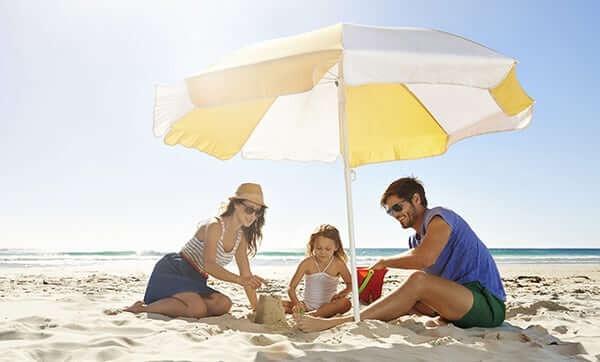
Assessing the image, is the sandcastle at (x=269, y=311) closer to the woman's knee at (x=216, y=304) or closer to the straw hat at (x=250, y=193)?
the woman's knee at (x=216, y=304)

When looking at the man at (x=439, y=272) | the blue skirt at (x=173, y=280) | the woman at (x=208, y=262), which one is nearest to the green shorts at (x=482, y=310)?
the man at (x=439, y=272)

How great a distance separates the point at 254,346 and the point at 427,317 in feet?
6.07

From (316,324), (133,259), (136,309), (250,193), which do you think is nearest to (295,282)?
(250,193)

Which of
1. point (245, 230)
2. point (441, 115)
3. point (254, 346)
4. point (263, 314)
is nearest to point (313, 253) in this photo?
point (245, 230)

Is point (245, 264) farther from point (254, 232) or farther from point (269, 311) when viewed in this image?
point (269, 311)

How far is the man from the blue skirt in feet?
3.89

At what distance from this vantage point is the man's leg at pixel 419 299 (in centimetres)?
371

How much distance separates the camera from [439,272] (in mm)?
4004

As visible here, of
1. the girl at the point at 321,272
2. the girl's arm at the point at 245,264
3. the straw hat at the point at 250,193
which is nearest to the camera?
the straw hat at the point at 250,193

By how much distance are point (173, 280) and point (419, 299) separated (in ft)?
7.01

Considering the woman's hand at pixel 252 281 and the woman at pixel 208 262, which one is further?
the woman at pixel 208 262

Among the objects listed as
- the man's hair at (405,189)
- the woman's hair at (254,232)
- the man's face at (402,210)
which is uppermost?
the man's hair at (405,189)

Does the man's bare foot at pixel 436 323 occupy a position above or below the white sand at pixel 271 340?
below

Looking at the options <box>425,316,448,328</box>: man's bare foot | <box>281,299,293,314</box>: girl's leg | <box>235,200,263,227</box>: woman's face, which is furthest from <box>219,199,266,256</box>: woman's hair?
<box>425,316,448,328</box>: man's bare foot
